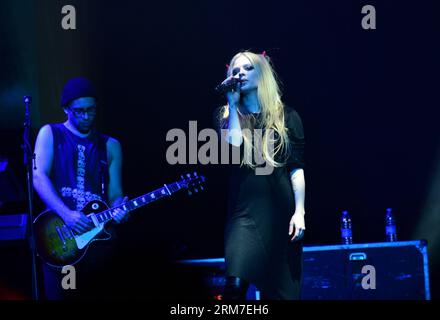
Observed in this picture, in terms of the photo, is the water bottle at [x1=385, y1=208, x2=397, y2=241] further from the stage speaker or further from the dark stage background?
the stage speaker

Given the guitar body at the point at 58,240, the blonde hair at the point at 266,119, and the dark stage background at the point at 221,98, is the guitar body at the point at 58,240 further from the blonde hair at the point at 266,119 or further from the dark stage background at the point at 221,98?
the blonde hair at the point at 266,119

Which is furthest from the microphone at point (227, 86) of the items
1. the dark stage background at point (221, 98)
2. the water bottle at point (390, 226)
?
the water bottle at point (390, 226)

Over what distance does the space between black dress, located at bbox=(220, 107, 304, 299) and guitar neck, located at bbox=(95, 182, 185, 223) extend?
1.02m

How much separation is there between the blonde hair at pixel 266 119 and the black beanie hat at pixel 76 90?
1.12m

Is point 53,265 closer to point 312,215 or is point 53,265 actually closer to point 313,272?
point 313,272

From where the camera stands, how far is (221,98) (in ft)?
16.3

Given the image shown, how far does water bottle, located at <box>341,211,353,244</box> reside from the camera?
4.91 metres

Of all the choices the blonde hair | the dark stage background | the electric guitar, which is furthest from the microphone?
the dark stage background

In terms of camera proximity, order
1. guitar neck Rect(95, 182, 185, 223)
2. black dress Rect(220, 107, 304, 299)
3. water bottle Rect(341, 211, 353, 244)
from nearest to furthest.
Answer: black dress Rect(220, 107, 304, 299)
guitar neck Rect(95, 182, 185, 223)
water bottle Rect(341, 211, 353, 244)

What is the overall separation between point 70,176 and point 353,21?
7.82 feet
